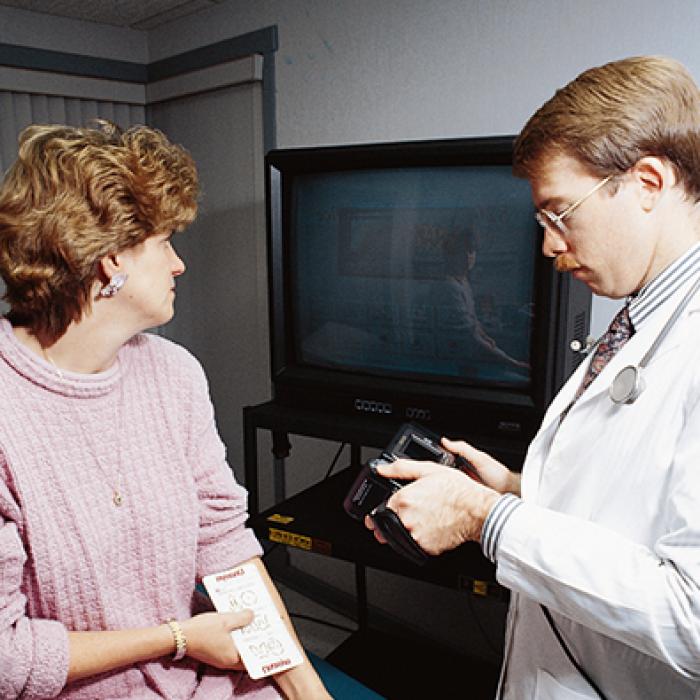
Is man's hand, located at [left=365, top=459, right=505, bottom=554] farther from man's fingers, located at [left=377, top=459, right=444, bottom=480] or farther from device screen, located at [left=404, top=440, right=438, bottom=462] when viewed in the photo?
device screen, located at [left=404, top=440, right=438, bottom=462]

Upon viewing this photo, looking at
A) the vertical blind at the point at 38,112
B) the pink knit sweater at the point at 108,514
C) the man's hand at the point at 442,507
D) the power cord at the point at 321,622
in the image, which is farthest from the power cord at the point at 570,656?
the vertical blind at the point at 38,112

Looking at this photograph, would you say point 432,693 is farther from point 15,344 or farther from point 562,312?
point 15,344

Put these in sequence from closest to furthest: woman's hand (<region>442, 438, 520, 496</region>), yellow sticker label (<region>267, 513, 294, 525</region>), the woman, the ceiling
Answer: the woman
woman's hand (<region>442, 438, 520, 496</region>)
yellow sticker label (<region>267, 513, 294, 525</region>)
the ceiling

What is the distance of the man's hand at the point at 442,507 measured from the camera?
96 centimetres

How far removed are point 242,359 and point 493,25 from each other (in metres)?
1.51

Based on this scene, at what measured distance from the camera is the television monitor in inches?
58.5

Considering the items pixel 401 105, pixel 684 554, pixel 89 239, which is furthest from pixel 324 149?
pixel 684 554

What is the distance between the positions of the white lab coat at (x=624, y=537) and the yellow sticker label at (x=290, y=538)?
2.19ft

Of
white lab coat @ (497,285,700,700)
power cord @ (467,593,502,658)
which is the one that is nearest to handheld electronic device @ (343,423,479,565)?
white lab coat @ (497,285,700,700)

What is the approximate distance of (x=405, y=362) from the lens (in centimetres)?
168

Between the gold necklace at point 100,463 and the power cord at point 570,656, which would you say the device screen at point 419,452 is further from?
the gold necklace at point 100,463

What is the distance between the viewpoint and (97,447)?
1.07m

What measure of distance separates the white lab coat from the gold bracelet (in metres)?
0.52

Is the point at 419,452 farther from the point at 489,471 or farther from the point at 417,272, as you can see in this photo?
the point at 417,272
